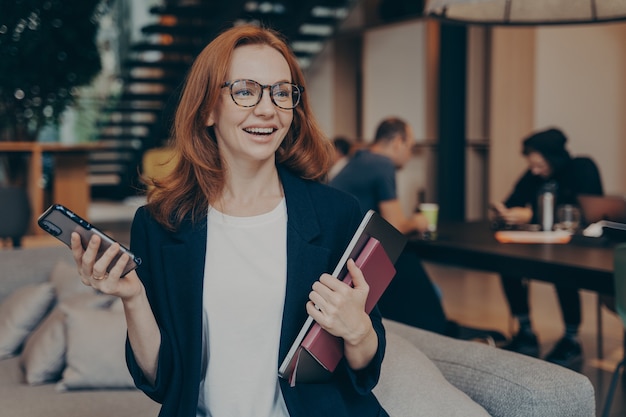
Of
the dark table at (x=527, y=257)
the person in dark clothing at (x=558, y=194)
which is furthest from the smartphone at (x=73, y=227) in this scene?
the person in dark clothing at (x=558, y=194)

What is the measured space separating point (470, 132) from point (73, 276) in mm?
5982

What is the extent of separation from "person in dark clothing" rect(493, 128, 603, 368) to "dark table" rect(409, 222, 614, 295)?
65 centimetres

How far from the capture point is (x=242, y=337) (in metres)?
1.53

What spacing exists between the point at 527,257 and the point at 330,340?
2.06 m

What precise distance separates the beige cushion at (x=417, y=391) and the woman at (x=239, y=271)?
0.94ft

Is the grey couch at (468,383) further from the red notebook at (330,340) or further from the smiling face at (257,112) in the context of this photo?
the smiling face at (257,112)

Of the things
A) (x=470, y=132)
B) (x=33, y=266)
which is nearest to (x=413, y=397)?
(x=33, y=266)

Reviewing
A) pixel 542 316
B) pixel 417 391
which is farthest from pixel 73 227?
pixel 542 316

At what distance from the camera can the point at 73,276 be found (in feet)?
10.7

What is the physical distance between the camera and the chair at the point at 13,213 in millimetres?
5023

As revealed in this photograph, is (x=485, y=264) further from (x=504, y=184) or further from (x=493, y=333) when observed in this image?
(x=504, y=184)

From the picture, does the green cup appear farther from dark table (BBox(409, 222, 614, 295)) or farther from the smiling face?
the smiling face

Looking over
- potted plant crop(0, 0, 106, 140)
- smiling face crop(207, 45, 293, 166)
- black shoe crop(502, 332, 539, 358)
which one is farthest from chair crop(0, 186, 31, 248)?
smiling face crop(207, 45, 293, 166)

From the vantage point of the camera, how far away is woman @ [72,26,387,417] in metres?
1.51
